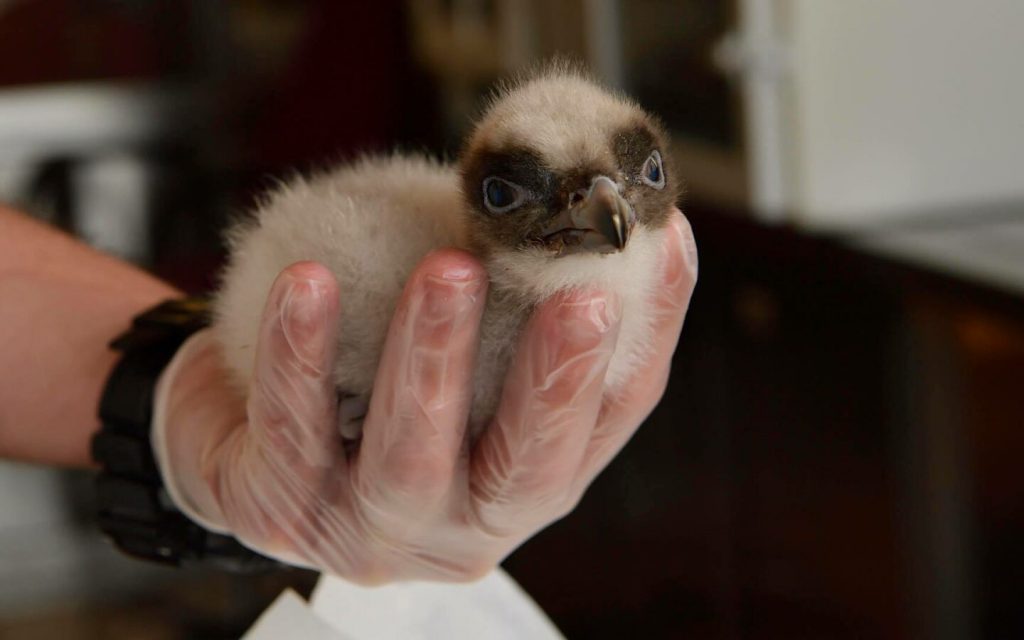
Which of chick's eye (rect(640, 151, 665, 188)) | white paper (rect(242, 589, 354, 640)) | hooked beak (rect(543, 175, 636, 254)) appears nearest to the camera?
hooked beak (rect(543, 175, 636, 254))

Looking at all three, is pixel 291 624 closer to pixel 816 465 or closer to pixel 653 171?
pixel 653 171

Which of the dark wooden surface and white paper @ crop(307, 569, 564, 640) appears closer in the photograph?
white paper @ crop(307, 569, 564, 640)

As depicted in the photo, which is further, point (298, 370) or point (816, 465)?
point (816, 465)

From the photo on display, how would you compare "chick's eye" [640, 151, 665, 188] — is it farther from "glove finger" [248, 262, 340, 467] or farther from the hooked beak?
"glove finger" [248, 262, 340, 467]

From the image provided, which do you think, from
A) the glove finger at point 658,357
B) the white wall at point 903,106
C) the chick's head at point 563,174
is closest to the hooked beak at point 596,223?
the chick's head at point 563,174

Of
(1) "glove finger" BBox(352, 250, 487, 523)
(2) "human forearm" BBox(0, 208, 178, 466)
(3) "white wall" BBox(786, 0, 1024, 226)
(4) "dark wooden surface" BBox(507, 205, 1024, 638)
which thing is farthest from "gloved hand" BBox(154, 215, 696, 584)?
(3) "white wall" BBox(786, 0, 1024, 226)

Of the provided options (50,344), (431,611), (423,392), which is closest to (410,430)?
(423,392)

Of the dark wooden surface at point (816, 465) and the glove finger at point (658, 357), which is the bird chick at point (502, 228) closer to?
the glove finger at point (658, 357)
